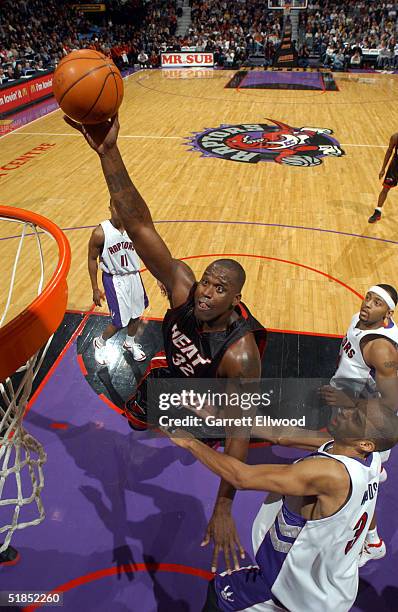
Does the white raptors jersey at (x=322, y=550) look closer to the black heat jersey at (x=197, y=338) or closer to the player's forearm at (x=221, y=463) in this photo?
the player's forearm at (x=221, y=463)

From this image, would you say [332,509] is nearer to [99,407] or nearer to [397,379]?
[397,379]

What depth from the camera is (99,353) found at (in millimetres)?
4828

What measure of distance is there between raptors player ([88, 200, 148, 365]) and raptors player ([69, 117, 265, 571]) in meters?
1.58

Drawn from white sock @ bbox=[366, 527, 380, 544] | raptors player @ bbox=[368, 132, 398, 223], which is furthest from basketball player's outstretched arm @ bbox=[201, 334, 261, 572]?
raptors player @ bbox=[368, 132, 398, 223]

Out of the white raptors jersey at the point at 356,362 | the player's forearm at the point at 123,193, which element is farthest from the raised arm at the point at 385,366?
the player's forearm at the point at 123,193

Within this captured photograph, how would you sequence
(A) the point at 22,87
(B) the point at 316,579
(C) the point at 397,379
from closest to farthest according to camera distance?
(B) the point at 316,579
(C) the point at 397,379
(A) the point at 22,87

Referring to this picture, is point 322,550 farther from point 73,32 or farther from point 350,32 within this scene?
point 73,32

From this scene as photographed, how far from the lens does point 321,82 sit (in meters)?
18.3

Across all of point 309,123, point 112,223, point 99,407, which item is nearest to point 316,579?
point 99,407

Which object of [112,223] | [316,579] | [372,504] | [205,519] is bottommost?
[205,519]

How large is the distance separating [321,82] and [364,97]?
3.13m

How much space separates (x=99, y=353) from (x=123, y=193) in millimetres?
2710

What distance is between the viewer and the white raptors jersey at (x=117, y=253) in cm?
418

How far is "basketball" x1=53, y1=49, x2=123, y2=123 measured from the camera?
2.26 meters
